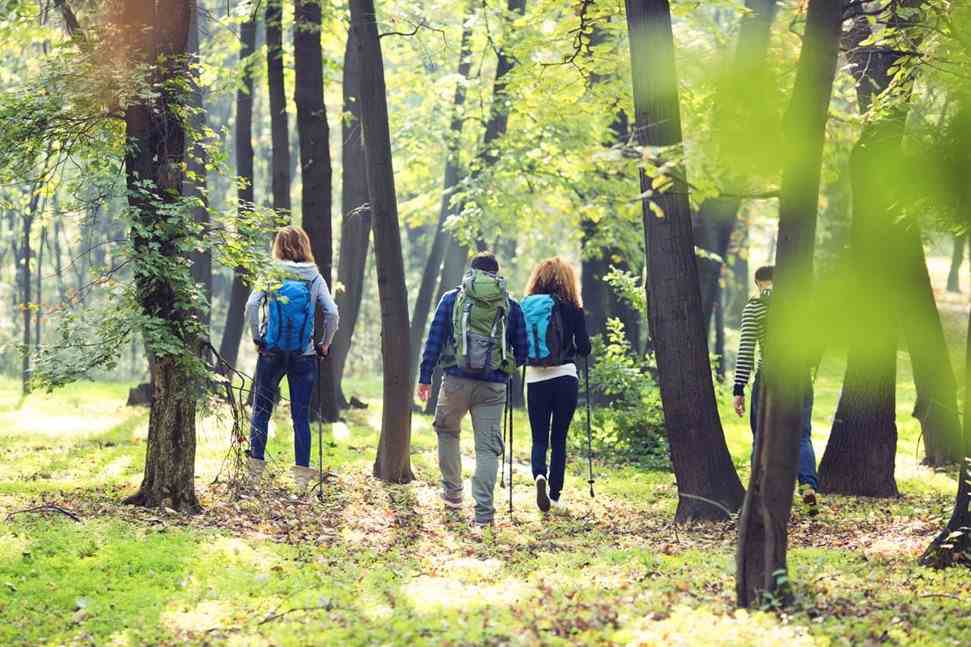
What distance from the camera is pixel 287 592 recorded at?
667cm

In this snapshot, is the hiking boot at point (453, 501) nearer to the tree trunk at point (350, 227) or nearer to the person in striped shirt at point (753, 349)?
the person in striped shirt at point (753, 349)

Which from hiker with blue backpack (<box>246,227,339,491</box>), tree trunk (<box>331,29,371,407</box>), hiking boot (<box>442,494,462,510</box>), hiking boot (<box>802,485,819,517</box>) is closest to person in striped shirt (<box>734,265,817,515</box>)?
hiking boot (<box>802,485,819,517</box>)

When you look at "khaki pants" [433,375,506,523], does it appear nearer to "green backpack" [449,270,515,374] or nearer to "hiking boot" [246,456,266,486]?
"green backpack" [449,270,515,374]

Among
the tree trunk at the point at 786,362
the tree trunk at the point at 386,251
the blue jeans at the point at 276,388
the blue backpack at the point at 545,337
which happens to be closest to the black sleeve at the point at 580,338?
the blue backpack at the point at 545,337

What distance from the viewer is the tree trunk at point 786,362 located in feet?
19.1

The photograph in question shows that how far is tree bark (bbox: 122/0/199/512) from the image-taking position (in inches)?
327

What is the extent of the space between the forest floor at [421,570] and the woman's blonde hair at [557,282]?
77.3 inches

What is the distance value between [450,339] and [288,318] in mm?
1473

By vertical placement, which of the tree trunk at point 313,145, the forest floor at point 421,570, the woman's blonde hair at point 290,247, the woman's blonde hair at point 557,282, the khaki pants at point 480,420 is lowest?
the forest floor at point 421,570

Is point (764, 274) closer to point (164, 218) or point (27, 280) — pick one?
point (164, 218)

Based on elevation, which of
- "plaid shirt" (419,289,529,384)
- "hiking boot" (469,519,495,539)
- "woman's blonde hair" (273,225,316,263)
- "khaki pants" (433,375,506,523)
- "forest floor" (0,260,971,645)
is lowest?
"hiking boot" (469,519,495,539)

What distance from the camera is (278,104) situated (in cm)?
1521

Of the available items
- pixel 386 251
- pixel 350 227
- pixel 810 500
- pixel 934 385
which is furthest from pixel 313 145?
pixel 934 385

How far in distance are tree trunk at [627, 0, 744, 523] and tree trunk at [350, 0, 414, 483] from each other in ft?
9.65
